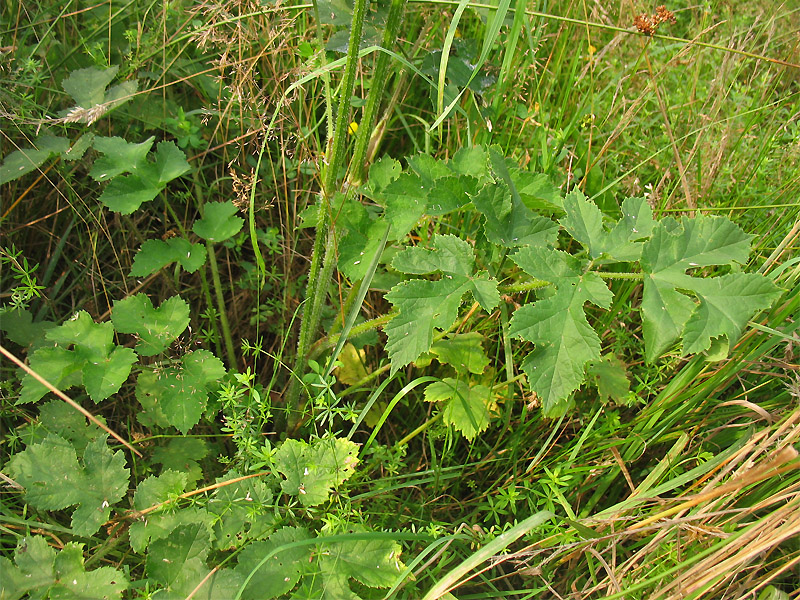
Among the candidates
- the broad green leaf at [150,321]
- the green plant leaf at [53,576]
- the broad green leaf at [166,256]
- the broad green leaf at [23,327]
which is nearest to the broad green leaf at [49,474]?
the green plant leaf at [53,576]

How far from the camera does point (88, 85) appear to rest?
206 cm

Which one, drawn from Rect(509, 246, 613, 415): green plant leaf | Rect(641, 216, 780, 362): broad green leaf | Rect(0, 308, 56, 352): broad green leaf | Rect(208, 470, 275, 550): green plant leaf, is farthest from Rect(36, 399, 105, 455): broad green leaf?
Rect(641, 216, 780, 362): broad green leaf

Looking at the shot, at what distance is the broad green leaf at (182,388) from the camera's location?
5.61 feet

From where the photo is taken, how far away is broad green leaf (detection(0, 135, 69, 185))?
1.90 meters

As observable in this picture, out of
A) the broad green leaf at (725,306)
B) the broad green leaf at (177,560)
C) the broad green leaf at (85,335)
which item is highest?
the broad green leaf at (725,306)

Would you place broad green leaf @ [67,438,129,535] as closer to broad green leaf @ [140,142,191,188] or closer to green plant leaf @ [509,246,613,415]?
broad green leaf @ [140,142,191,188]

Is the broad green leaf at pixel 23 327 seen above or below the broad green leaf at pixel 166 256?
below

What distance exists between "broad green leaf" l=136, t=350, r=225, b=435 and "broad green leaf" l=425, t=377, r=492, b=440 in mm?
644

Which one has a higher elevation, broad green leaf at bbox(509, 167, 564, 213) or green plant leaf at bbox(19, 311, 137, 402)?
broad green leaf at bbox(509, 167, 564, 213)

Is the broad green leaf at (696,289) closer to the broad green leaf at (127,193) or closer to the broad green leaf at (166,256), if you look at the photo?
the broad green leaf at (166,256)

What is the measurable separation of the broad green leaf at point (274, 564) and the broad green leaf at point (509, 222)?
0.91 m

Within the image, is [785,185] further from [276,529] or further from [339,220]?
[276,529]

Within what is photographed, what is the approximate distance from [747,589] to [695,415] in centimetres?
50

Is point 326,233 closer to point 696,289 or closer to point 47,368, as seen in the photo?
point 47,368
